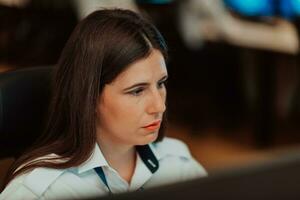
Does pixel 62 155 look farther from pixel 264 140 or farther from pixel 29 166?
pixel 264 140

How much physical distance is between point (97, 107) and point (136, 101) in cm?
10

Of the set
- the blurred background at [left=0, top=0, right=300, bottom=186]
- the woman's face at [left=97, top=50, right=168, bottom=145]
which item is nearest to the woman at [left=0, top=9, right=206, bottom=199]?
the woman's face at [left=97, top=50, right=168, bottom=145]

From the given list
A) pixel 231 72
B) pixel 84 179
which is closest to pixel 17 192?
pixel 84 179

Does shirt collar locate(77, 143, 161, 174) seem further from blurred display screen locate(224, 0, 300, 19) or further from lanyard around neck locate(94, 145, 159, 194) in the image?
blurred display screen locate(224, 0, 300, 19)

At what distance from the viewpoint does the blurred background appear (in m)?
3.38

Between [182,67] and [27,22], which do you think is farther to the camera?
[27,22]

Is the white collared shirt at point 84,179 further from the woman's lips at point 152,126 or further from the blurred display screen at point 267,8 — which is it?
the blurred display screen at point 267,8

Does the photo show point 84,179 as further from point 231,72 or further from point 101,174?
point 231,72

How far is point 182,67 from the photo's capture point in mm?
3783

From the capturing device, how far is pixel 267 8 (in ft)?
11.8

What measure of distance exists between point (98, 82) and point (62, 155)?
0.58 feet

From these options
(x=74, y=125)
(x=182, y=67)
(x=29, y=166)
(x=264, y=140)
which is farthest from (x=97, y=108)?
(x=182, y=67)

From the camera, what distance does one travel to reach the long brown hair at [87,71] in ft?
3.55

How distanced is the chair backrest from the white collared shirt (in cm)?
22
